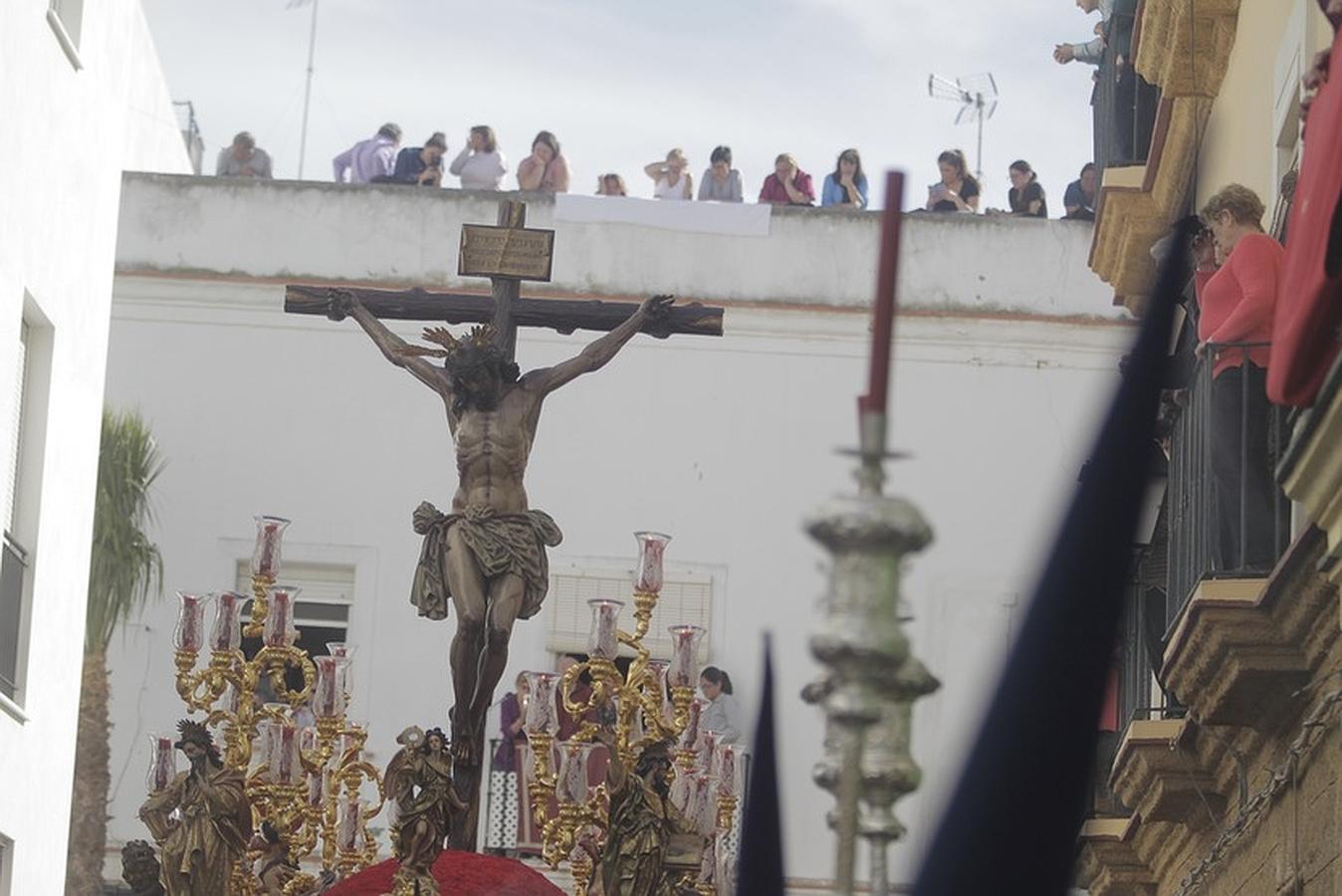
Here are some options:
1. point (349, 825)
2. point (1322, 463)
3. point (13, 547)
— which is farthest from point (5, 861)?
point (1322, 463)

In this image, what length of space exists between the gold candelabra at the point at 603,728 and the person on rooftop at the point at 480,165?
527 inches

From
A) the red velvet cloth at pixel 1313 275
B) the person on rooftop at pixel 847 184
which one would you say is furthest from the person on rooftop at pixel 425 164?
the red velvet cloth at pixel 1313 275

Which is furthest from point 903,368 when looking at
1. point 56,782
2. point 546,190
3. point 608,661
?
point 608,661

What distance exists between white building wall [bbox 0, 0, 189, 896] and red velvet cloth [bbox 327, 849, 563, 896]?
4813 millimetres

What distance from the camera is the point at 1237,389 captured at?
9.20 meters

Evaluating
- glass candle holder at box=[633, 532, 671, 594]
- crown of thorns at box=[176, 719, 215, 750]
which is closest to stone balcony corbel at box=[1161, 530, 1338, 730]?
glass candle holder at box=[633, 532, 671, 594]

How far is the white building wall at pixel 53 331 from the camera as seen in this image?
1474 cm

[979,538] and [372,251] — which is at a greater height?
[372,251]

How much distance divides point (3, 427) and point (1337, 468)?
9.51 meters

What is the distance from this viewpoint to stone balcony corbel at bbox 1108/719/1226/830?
10789 millimetres

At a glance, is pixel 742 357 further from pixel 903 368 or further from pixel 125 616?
pixel 125 616

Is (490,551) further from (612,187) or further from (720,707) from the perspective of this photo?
(612,187)

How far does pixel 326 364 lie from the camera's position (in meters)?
23.9

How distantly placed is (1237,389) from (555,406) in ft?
49.3
